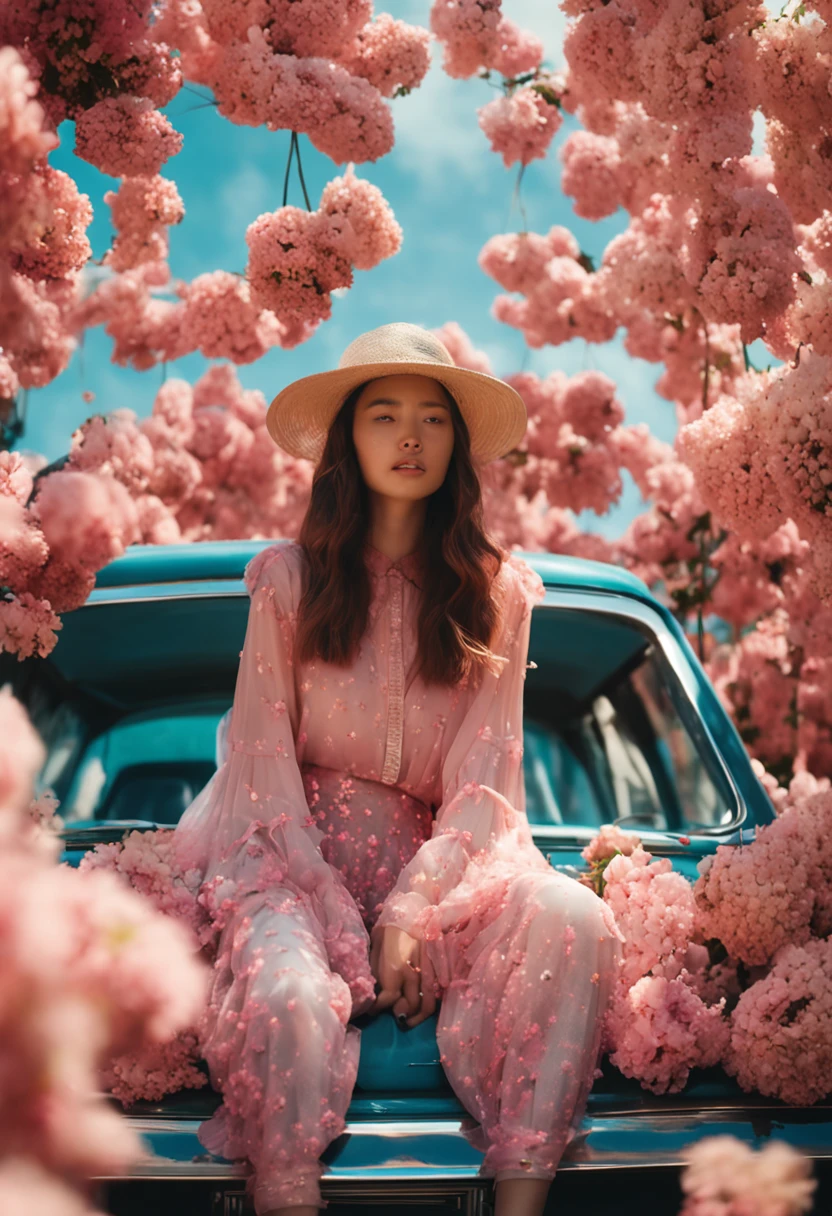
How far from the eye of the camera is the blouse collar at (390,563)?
8.16ft

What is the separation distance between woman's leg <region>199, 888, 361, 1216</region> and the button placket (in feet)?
1.84

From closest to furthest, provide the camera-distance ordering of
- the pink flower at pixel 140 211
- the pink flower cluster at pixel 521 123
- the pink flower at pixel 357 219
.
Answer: the pink flower at pixel 357 219 → the pink flower at pixel 140 211 → the pink flower cluster at pixel 521 123

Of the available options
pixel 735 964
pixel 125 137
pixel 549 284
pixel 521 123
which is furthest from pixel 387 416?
pixel 549 284

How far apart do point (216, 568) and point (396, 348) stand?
0.86 meters

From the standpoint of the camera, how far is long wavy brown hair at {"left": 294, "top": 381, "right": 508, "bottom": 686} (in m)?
2.31

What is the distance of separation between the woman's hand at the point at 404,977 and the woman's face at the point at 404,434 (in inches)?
36.2

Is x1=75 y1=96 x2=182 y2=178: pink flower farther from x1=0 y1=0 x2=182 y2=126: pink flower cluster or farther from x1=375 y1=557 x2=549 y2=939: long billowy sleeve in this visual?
x1=375 y1=557 x2=549 y2=939: long billowy sleeve

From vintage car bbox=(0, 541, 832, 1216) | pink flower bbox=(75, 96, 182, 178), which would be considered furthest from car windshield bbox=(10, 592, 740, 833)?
pink flower bbox=(75, 96, 182, 178)

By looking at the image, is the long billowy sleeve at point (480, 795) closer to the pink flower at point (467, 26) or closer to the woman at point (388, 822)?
the woman at point (388, 822)

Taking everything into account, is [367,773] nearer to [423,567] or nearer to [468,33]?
[423,567]

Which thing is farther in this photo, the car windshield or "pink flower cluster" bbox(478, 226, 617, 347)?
"pink flower cluster" bbox(478, 226, 617, 347)

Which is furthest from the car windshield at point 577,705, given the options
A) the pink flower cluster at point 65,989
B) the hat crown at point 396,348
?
the pink flower cluster at point 65,989

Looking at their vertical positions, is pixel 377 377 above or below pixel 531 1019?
above

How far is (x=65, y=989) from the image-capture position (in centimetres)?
69
